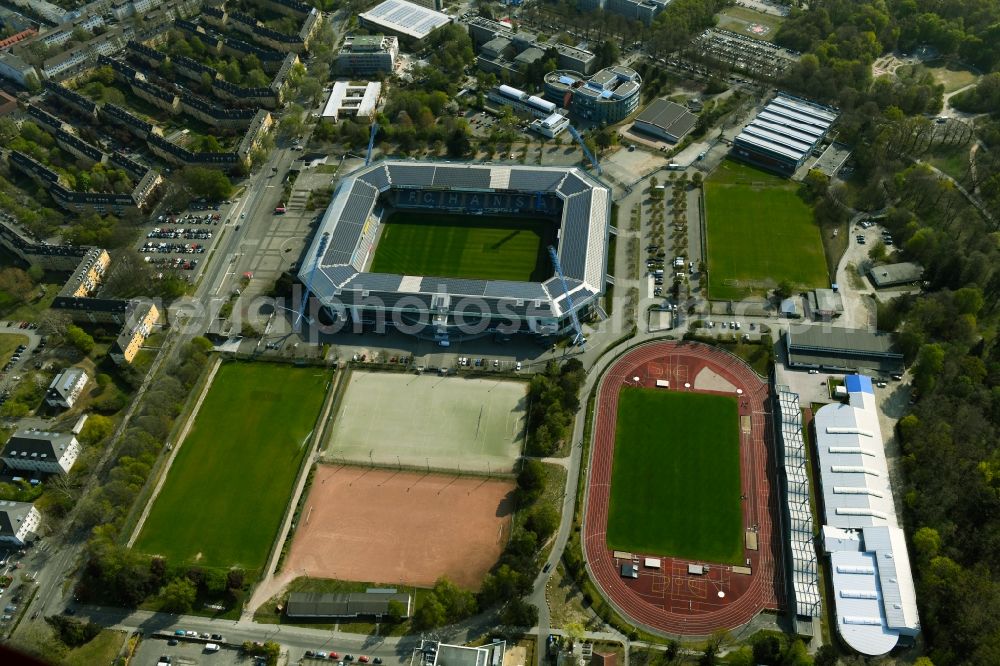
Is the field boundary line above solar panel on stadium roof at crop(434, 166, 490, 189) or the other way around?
the other way around

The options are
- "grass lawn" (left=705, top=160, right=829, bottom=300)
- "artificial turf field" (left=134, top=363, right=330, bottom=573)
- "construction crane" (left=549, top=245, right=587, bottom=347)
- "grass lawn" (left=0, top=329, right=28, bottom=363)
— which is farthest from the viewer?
"grass lawn" (left=705, top=160, right=829, bottom=300)

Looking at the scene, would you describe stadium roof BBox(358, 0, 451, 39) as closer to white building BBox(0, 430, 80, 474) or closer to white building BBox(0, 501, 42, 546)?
white building BBox(0, 430, 80, 474)

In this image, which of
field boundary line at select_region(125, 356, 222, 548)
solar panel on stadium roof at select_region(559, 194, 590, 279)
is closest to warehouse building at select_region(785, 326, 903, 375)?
solar panel on stadium roof at select_region(559, 194, 590, 279)

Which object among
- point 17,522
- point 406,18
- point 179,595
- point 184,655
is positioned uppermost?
point 406,18

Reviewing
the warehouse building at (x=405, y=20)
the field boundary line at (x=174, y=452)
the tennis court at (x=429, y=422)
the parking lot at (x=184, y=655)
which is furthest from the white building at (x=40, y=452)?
the warehouse building at (x=405, y=20)

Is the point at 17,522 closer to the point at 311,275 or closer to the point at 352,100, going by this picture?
the point at 311,275

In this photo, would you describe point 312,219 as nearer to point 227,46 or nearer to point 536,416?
point 536,416

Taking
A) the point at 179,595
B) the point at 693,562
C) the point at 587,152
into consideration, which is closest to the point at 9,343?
the point at 179,595
